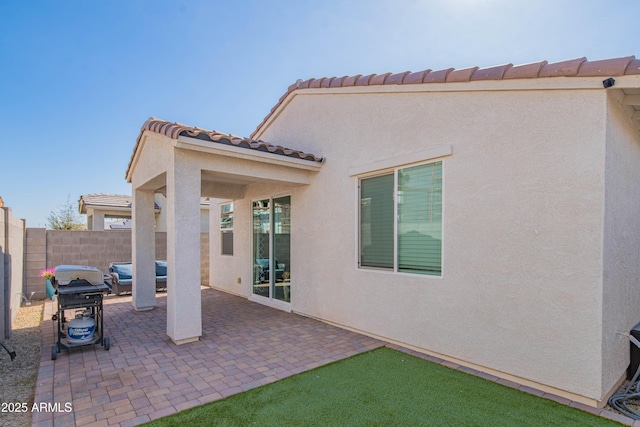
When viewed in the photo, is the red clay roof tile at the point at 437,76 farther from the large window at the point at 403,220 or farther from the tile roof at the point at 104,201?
the tile roof at the point at 104,201

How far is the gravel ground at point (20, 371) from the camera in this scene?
4219 mm

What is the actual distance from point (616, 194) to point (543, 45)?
469cm

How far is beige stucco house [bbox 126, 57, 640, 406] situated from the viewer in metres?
4.40

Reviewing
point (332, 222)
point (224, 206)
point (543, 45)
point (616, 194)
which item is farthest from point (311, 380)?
point (224, 206)

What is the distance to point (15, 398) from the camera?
4641 millimetres

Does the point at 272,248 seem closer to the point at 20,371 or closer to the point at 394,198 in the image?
the point at 394,198

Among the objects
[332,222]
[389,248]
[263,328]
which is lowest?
[263,328]

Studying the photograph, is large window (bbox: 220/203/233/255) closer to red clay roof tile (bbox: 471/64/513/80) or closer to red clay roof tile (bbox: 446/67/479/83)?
red clay roof tile (bbox: 446/67/479/83)

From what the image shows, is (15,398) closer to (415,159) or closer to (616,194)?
(415,159)

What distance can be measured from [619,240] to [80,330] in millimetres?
9363

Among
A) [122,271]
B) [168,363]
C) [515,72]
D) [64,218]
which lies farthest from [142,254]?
[64,218]

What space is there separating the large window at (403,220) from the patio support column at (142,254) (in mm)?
6603

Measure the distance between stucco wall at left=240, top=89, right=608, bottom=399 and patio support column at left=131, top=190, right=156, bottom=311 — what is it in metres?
6.30

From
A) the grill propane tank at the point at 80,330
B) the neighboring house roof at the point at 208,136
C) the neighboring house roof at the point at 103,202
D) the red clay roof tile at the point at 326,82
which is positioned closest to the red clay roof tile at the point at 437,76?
the red clay roof tile at the point at 326,82
